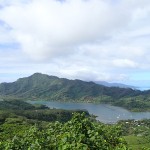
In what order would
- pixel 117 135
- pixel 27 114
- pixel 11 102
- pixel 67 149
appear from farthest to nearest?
pixel 11 102
pixel 27 114
pixel 117 135
pixel 67 149

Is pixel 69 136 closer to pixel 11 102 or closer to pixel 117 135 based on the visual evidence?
pixel 117 135

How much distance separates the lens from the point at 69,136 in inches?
429

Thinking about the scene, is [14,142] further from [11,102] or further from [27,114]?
[11,102]

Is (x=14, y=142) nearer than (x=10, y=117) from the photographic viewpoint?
Yes

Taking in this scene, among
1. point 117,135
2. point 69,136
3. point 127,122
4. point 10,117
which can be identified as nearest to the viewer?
point 69,136

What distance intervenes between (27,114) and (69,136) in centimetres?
13488

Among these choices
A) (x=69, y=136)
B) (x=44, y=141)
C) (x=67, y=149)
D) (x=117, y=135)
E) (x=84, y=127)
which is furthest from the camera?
(x=117, y=135)

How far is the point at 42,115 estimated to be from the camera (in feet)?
489

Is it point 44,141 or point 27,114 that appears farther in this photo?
point 27,114

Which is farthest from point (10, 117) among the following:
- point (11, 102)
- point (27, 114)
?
Answer: point (11, 102)

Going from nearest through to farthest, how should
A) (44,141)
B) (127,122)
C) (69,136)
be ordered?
(69,136) < (44,141) < (127,122)

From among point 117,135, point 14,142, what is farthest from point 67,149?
point 117,135

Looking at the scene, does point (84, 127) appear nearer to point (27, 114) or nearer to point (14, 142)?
point (14, 142)

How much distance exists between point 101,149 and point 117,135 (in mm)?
3164
